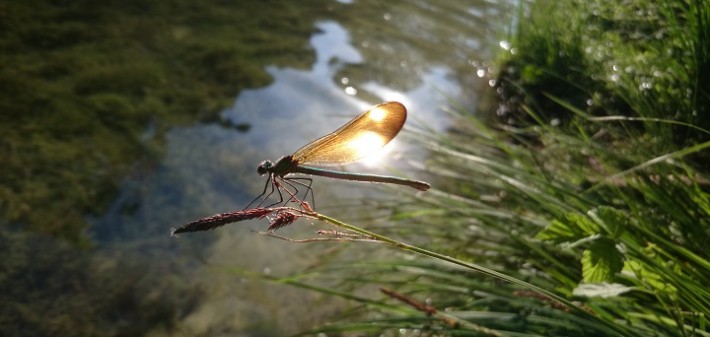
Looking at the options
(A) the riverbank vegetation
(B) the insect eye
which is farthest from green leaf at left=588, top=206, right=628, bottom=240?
(B) the insect eye

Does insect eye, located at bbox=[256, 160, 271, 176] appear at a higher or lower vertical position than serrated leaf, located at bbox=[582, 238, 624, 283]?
higher

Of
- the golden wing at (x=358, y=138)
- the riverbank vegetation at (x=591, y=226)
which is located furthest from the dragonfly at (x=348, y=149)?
the riverbank vegetation at (x=591, y=226)

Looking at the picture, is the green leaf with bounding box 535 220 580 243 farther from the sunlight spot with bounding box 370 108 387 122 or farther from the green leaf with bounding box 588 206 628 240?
the sunlight spot with bounding box 370 108 387 122

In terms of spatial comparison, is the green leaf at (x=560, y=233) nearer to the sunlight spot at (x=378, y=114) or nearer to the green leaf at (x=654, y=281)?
the green leaf at (x=654, y=281)

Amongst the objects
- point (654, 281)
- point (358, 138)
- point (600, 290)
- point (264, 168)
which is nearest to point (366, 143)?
point (358, 138)

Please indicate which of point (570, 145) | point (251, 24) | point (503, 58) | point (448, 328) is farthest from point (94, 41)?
point (448, 328)

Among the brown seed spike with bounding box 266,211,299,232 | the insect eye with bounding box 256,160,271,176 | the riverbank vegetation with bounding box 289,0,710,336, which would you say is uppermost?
the brown seed spike with bounding box 266,211,299,232

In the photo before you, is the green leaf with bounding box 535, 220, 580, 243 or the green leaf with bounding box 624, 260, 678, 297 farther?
the green leaf with bounding box 624, 260, 678, 297
